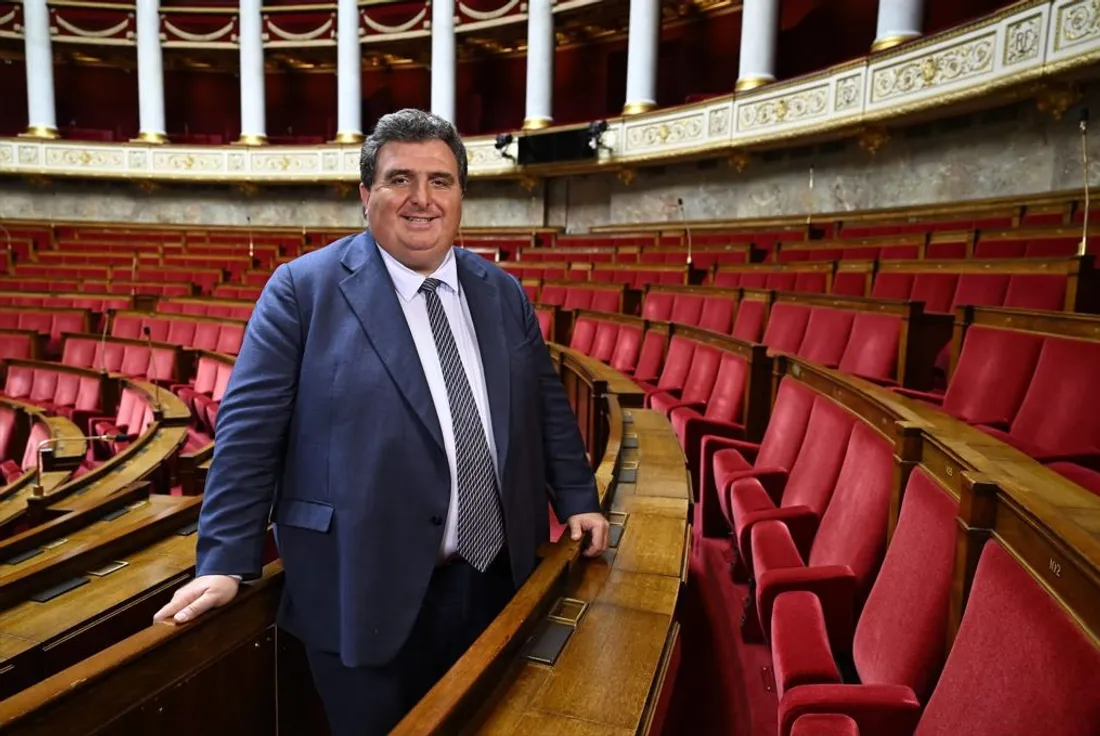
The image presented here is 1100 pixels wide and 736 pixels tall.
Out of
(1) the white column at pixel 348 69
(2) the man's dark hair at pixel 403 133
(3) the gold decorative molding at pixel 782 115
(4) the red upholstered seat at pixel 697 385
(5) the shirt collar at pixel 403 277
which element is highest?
(1) the white column at pixel 348 69

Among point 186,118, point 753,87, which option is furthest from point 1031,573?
point 186,118

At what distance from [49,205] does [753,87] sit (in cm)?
406

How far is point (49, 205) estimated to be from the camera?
420 centimetres

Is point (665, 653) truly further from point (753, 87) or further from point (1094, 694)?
point (753, 87)

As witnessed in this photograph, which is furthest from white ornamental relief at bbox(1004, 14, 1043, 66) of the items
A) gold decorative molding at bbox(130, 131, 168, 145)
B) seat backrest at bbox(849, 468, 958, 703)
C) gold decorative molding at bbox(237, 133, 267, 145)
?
gold decorative molding at bbox(130, 131, 168, 145)

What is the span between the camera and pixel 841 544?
0.49 meters

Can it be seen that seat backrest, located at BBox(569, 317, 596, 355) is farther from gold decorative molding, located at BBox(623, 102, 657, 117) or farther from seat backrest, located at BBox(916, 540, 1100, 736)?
gold decorative molding, located at BBox(623, 102, 657, 117)

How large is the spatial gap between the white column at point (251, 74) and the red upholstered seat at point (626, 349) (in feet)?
10.8

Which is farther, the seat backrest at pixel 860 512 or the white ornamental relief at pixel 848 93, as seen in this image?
the white ornamental relief at pixel 848 93

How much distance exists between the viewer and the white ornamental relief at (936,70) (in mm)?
1835

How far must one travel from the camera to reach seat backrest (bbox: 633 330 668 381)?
124cm

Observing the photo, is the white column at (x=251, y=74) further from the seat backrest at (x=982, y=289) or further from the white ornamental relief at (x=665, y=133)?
the seat backrest at (x=982, y=289)

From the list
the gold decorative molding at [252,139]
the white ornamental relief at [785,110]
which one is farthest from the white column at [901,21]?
the gold decorative molding at [252,139]

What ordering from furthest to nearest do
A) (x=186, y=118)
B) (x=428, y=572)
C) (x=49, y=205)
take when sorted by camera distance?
(x=186, y=118), (x=49, y=205), (x=428, y=572)
